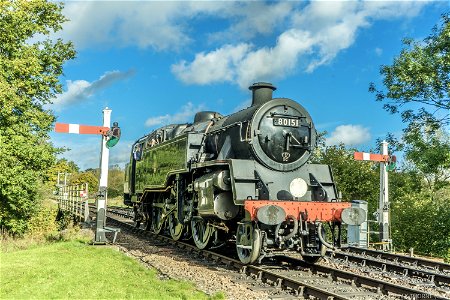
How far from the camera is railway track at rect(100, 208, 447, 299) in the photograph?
6.71 m

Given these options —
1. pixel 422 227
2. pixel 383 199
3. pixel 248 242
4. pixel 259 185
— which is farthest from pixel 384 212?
pixel 248 242

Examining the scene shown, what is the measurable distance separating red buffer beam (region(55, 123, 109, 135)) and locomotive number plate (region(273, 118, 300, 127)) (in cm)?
525

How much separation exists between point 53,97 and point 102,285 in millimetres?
13136

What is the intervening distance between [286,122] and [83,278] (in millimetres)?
5048

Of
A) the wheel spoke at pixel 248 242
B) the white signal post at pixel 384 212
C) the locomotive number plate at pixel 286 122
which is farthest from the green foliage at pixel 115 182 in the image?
the wheel spoke at pixel 248 242

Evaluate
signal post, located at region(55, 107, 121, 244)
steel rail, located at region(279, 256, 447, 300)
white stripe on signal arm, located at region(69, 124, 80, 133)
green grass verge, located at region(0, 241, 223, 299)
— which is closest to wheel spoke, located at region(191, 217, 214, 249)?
green grass verge, located at region(0, 241, 223, 299)

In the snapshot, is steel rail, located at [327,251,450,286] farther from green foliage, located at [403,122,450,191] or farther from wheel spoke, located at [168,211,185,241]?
green foliage, located at [403,122,450,191]

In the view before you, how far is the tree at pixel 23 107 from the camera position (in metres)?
15.8

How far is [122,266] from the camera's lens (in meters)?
8.72

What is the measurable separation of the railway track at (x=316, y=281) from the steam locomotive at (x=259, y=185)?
1.01 feet

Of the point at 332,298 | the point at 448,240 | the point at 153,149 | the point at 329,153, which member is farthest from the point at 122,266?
the point at 329,153

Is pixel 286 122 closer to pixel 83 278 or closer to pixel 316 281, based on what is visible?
pixel 316 281

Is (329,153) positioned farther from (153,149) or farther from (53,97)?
(53,97)

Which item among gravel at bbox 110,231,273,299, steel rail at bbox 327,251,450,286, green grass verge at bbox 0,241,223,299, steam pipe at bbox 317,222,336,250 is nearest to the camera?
green grass verge at bbox 0,241,223,299
